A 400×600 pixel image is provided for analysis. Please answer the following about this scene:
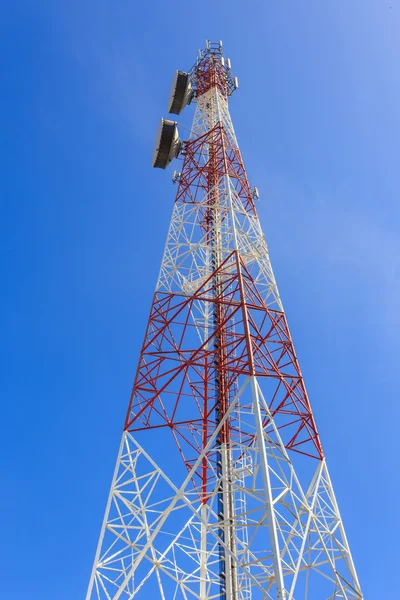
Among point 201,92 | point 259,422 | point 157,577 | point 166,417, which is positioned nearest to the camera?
point 259,422

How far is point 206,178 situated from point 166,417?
41.7ft

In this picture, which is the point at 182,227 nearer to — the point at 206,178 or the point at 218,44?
the point at 206,178

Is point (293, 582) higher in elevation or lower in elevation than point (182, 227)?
lower

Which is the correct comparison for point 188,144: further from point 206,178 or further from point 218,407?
point 218,407

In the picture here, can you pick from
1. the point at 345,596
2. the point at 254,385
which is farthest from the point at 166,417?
the point at 345,596

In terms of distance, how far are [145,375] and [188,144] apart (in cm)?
1379

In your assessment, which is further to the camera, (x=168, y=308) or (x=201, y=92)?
(x=201, y=92)

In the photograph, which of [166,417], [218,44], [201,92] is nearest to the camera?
[166,417]

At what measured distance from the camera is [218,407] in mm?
17266

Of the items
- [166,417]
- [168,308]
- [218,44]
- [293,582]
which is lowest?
[293,582]

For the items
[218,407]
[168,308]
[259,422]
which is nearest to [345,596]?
[259,422]

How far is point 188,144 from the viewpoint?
82.4 ft

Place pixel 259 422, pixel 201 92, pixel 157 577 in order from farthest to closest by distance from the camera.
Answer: pixel 201 92 → pixel 157 577 → pixel 259 422

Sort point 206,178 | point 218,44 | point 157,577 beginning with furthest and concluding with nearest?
point 218,44
point 206,178
point 157,577
